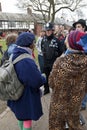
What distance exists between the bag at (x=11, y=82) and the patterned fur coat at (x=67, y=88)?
1.49ft

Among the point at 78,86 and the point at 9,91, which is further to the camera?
the point at 9,91

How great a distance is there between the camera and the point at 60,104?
339 centimetres

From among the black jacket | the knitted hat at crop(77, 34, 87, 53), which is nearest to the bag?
the knitted hat at crop(77, 34, 87, 53)

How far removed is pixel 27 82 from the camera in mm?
3492

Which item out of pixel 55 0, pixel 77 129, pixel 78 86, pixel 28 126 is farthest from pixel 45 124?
pixel 55 0

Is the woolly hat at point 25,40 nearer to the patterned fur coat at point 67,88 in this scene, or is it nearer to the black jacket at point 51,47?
the patterned fur coat at point 67,88

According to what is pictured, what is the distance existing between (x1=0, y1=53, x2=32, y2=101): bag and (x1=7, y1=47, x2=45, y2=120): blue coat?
2.1 inches

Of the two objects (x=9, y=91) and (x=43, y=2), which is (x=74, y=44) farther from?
(x=43, y=2)

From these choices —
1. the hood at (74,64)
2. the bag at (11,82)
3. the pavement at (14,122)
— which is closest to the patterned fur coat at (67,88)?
the hood at (74,64)

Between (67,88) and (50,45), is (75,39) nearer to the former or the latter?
(67,88)

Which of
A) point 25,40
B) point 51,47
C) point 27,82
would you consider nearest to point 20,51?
point 25,40

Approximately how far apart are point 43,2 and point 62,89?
128 feet

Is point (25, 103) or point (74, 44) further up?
point (74, 44)

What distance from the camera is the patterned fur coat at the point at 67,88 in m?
3.23
